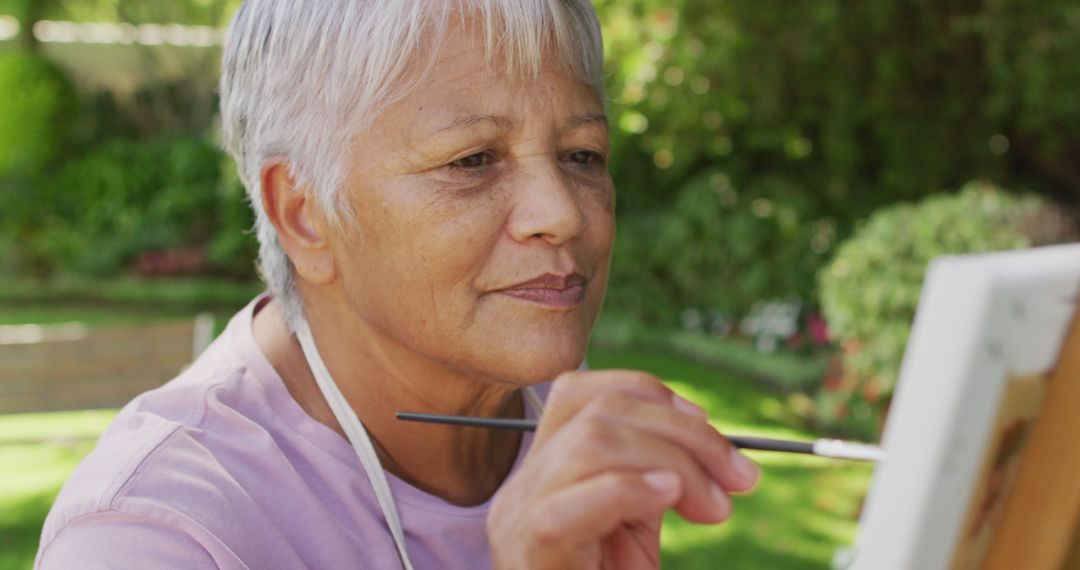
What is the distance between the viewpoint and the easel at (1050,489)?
26.8 inches

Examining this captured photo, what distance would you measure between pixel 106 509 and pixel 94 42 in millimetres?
13696

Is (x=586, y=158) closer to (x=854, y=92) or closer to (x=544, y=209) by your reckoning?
(x=544, y=209)

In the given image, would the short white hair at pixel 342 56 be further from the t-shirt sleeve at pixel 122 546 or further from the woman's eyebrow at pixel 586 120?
the t-shirt sleeve at pixel 122 546

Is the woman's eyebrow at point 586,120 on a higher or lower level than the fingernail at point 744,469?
higher

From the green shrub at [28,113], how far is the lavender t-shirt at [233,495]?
11562 mm

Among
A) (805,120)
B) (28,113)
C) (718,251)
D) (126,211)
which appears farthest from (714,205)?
(28,113)

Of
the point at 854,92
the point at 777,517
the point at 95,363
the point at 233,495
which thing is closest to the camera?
the point at 233,495

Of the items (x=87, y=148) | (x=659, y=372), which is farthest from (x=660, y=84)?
(x=87, y=148)

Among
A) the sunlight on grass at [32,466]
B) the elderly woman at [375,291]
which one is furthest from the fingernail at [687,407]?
the sunlight on grass at [32,466]

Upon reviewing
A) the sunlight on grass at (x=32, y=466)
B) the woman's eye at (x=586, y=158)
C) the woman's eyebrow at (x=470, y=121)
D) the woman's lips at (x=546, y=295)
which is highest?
the woman's eyebrow at (x=470, y=121)

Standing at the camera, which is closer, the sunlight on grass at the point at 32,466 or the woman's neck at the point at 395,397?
the woman's neck at the point at 395,397

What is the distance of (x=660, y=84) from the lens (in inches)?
293

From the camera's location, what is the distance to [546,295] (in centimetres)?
148

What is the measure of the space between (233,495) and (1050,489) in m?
0.98
